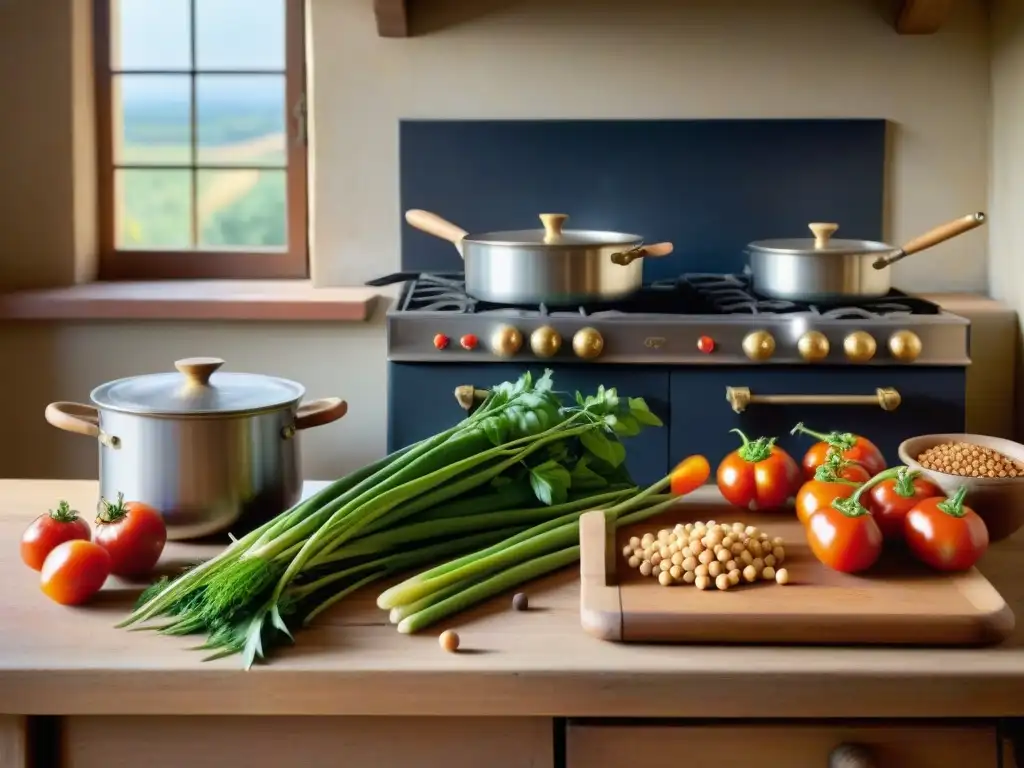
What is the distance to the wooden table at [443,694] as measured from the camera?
3.28 feet

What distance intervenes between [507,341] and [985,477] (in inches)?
52.1

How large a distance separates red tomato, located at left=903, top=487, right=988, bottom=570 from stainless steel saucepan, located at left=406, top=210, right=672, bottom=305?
4.66 ft

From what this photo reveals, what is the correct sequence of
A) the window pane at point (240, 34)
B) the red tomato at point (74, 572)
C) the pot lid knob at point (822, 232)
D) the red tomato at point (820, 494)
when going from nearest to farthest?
the red tomato at point (74, 572)
the red tomato at point (820, 494)
the pot lid knob at point (822, 232)
the window pane at point (240, 34)

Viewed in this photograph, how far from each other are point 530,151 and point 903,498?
210 cm

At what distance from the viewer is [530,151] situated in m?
3.17

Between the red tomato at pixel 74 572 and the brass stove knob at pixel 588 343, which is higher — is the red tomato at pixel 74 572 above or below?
below

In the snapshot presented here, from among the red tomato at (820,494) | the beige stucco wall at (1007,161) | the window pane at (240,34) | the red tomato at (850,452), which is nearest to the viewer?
the red tomato at (820,494)

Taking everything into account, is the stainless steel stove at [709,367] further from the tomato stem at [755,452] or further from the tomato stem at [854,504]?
the tomato stem at [854,504]

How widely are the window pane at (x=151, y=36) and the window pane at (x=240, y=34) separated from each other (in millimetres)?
45

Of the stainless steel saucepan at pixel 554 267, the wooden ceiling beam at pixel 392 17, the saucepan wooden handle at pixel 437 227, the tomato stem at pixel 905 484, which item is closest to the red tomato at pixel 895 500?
the tomato stem at pixel 905 484

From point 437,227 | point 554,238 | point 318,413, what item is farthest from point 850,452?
point 437,227

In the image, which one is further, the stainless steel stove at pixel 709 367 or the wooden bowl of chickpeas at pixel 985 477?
the stainless steel stove at pixel 709 367

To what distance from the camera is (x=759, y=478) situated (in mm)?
1409

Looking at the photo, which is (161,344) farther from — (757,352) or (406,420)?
(757,352)
